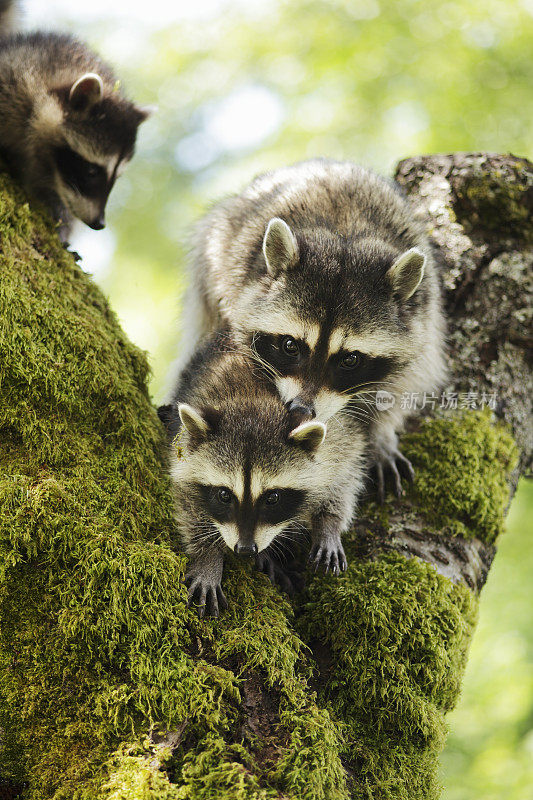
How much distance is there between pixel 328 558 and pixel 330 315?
123cm

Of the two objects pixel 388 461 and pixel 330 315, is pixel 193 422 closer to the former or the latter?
pixel 330 315

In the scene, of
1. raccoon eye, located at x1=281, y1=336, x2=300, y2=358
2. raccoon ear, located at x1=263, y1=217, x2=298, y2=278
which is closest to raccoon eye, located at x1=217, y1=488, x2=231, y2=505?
raccoon eye, located at x1=281, y1=336, x2=300, y2=358

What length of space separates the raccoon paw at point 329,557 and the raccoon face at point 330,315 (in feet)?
2.08

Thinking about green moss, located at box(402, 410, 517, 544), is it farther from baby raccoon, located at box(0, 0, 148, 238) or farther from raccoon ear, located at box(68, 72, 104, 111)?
raccoon ear, located at box(68, 72, 104, 111)

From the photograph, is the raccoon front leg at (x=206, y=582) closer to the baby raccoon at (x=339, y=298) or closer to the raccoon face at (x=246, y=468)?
the raccoon face at (x=246, y=468)

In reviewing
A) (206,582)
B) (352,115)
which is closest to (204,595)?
(206,582)

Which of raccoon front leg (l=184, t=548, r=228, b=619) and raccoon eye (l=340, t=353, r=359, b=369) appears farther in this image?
raccoon eye (l=340, t=353, r=359, b=369)

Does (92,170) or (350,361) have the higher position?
(92,170)

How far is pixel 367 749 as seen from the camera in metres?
2.58

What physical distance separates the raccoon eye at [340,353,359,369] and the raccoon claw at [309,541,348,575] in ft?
3.16

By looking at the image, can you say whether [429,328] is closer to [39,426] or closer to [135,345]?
[135,345]

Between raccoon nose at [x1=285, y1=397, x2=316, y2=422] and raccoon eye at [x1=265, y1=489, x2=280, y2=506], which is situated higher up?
raccoon nose at [x1=285, y1=397, x2=316, y2=422]

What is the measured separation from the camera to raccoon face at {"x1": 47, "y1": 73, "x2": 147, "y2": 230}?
14.9ft

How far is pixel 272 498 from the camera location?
315 centimetres
